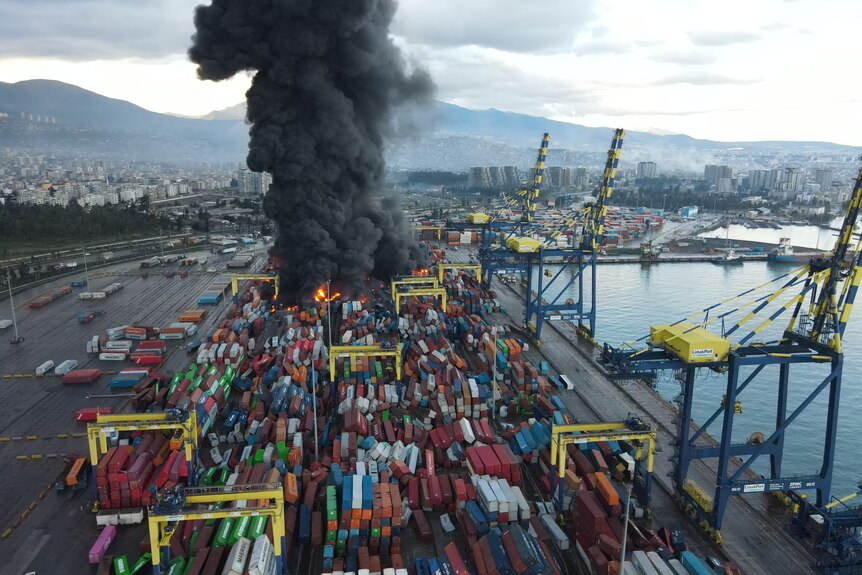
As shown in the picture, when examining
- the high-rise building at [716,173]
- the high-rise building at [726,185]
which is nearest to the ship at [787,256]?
the high-rise building at [726,185]

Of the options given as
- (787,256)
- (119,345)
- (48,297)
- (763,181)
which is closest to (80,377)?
(119,345)

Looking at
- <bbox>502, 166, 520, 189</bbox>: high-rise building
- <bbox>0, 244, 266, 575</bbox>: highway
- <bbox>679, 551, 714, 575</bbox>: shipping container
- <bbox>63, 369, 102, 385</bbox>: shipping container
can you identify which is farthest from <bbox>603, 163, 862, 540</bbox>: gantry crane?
<bbox>502, 166, 520, 189</bbox>: high-rise building

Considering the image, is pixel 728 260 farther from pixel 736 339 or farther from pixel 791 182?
pixel 791 182

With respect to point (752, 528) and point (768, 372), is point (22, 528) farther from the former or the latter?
point (768, 372)

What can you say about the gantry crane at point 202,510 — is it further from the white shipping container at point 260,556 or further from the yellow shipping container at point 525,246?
the yellow shipping container at point 525,246

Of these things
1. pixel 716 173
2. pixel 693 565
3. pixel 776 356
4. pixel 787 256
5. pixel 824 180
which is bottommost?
pixel 693 565

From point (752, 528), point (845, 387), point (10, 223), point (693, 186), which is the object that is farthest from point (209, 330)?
point (693, 186)
